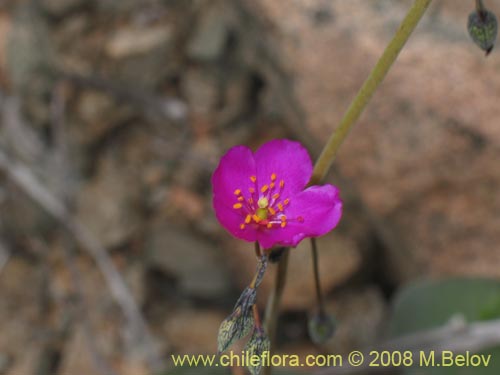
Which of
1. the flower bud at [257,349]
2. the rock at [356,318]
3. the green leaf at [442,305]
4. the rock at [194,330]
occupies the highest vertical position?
the rock at [194,330]

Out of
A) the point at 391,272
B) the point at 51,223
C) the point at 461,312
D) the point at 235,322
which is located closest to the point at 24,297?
the point at 51,223

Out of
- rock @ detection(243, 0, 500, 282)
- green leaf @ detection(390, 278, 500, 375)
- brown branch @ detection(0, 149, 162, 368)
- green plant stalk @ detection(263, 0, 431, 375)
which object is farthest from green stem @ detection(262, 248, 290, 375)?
brown branch @ detection(0, 149, 162, 368)

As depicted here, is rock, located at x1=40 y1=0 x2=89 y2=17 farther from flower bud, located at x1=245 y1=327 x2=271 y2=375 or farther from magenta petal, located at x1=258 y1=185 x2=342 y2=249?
flower bud, located at x1=245 y1=327 x2=271 y2=375

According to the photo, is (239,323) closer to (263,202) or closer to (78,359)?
(263,202)

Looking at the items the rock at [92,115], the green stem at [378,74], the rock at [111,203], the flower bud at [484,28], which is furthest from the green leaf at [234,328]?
the rock at [92,115]

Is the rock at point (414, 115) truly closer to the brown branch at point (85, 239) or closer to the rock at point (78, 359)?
the brown branch at point (85, 239)

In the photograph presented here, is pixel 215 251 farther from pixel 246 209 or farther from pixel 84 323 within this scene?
pixel 246 209
